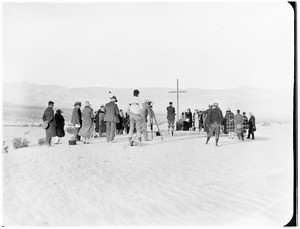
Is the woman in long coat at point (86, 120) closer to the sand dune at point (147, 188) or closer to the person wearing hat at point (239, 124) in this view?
the sand dune at point (147, 188)

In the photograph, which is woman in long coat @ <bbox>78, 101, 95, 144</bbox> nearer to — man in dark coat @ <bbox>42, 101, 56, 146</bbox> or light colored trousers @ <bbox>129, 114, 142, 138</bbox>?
man in dark coat @ <bbox>42, 101, 56, 146</bbox>

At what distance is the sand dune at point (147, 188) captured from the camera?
7.67m

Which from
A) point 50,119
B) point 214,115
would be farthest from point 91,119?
point 214,115

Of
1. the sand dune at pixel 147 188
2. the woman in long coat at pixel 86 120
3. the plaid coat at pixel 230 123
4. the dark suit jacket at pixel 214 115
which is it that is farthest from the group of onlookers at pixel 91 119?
the plaid coat at pixel 230 123

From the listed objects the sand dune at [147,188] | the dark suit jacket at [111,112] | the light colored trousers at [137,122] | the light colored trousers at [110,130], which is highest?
the dark suit jacket at [111,112]

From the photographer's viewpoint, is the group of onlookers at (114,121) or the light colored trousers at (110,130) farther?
the light colored trousers at (110,130)

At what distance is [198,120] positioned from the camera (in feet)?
81.4

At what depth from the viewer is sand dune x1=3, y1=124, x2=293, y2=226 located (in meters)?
7.67

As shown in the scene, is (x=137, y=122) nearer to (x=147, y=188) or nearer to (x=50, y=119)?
(x=50, y=119)

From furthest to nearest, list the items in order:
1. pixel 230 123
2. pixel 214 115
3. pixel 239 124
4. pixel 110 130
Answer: pixel 230 123
pixel 239 124
pixel 110 130
pixel 214 115

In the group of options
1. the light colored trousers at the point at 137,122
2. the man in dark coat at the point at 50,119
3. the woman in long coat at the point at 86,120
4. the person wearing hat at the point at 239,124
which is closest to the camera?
the light colored trousers at the point at 137,122

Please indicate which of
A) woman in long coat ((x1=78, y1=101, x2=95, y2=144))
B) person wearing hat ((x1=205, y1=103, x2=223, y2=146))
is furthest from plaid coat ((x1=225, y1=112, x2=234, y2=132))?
woman in long coat ((x1=78, y1=101, x2=95, y2=144))

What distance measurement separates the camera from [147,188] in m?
9.15

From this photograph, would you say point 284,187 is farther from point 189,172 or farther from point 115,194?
point 115,194
